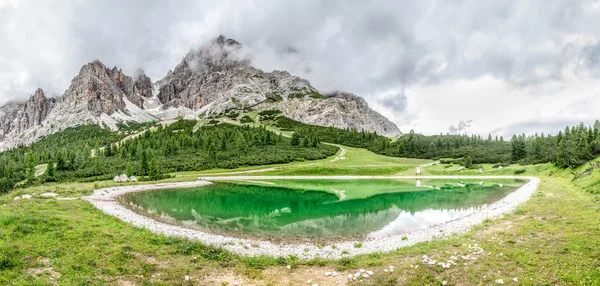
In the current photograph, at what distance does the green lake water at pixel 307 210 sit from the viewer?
90.3 feet

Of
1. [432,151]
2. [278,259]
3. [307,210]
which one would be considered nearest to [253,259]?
[278,259]

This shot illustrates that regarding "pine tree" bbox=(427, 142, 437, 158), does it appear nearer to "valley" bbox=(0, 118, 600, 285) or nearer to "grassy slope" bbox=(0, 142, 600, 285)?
"valley" bbox=(0, 118, 600, 285)

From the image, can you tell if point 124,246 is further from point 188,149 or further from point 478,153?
point 478,153

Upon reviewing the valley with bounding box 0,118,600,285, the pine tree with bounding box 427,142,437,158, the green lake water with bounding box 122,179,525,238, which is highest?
the pine tree with bounding box 427,142,437,158

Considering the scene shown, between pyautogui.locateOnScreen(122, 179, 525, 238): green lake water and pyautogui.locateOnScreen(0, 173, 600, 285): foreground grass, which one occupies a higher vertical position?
pyautogui.locateOnScreen(0, 173, 600, 285): foreground grass

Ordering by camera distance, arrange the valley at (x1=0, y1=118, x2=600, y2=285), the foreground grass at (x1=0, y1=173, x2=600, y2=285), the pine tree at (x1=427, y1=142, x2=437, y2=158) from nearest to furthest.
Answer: the foreground grass at (x1=0, y1=173, x2=600, y2=285)
the valley at (x1=0, y1=118, x2=600, y2=285)
the pine tree at (x1=427, y1=142, x2=437, y2=158)

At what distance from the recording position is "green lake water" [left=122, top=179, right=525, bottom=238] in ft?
90.3

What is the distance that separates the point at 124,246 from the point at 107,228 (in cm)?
551

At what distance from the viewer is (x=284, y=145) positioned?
139375 millimetres

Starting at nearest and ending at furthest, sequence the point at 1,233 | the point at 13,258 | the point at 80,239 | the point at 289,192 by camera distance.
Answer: the point at 13,258 < the point at 1,233 < the point at 80,239 < the point at 289,192

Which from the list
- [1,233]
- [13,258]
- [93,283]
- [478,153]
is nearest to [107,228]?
[1,233]

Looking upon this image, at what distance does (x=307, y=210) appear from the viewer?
37031 mm

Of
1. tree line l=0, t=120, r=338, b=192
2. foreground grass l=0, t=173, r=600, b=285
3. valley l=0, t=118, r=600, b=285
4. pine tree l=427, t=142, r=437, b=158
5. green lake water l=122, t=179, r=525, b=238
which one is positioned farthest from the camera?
pine tree l=427, t=142, r=437, b=158

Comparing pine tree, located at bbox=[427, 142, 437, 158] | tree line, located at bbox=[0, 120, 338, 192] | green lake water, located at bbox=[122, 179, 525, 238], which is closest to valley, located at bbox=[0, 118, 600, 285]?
Answer: green lake water, located at bbox=[122, 179, 525, 238]
